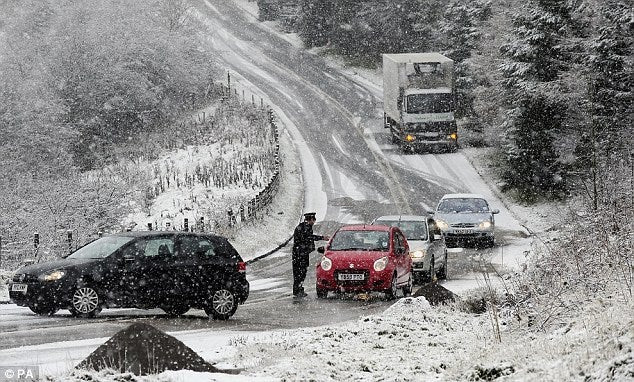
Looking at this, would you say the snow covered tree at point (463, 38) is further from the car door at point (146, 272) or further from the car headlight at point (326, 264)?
the car door at point (146, 272)

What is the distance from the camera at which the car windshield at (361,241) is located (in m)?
21.8

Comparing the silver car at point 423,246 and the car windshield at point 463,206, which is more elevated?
the car windshield at point 463,206

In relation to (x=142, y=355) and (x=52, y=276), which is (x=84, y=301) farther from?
(x=142, y=355)

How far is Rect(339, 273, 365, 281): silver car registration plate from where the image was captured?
20.9 m

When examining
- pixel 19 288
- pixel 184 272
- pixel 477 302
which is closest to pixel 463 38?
pixel 184 272

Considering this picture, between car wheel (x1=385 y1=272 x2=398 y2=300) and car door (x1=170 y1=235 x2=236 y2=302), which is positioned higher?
car door (x1=170 y1=235 x2=236 y2=302)

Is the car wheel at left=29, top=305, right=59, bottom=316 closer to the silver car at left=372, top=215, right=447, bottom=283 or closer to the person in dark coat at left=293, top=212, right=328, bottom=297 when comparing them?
the person in dark coat at left=293, top=212, right=328, bottom=297

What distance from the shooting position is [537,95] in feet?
136

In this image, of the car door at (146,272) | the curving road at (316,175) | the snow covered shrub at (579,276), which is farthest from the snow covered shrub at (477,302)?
the car door at (146,272)

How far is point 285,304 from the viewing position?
20469 millimetres

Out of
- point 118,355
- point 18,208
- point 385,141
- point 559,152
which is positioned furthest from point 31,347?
point 385,141

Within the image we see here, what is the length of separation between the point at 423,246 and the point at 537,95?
1842 centimetres

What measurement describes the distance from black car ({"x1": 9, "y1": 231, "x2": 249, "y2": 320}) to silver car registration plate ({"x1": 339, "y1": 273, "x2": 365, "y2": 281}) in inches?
116

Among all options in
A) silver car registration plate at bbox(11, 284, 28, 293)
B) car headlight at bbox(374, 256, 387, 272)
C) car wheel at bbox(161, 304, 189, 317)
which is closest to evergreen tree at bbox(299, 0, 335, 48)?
car headlight at bbox(374, 256, 387, 272)
